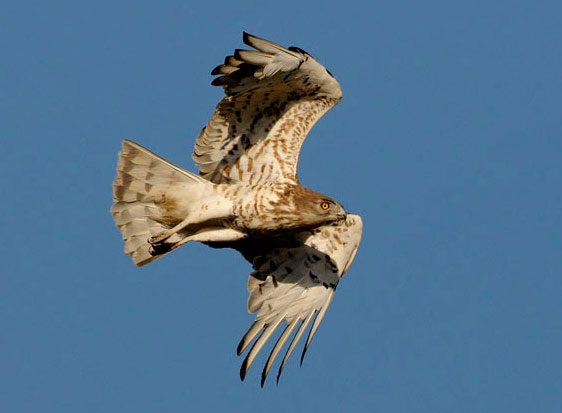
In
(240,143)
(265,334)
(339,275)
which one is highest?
(240,143)

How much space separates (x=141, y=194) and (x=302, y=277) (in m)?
1.95

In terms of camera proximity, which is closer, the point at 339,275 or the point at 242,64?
the point at 242,64

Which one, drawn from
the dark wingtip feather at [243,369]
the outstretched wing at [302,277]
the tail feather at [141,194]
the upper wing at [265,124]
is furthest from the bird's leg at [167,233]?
the dark wingtip feather at [243,369]

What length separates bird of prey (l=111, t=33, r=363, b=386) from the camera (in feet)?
41.6

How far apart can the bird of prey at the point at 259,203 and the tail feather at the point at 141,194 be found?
0.03ft

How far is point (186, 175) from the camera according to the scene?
1302 centimetres

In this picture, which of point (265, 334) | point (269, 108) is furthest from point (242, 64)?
point (265, 334)

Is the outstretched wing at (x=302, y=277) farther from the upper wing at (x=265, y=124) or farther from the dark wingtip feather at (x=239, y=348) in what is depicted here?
the upper wing at (x=265, y=124)

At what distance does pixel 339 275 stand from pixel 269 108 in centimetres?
202

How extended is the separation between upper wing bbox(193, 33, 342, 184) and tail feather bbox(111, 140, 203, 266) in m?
0.38

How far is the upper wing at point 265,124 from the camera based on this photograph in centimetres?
1259

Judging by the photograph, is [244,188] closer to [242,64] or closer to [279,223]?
[279,223]

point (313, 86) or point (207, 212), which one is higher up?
point (313, 86)

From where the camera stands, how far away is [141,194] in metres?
13.2
